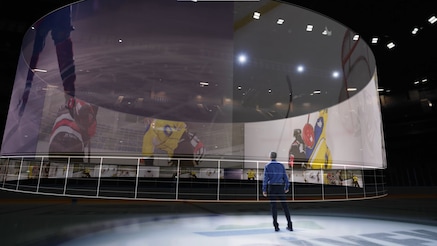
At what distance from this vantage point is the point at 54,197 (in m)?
3.31

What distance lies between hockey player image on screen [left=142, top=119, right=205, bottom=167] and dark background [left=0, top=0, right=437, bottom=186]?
273 cm

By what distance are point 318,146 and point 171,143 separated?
316cm

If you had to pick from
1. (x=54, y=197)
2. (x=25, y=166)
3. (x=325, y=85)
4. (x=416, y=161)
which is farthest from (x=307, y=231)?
(x=416, y=161)

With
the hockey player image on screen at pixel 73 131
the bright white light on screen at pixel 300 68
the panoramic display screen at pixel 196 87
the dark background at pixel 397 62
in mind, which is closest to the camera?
the dark background at pixel 397 62

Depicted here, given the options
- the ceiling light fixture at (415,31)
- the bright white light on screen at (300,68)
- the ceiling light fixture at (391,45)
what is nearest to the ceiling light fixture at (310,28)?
the bright white light on screen at (300,68)

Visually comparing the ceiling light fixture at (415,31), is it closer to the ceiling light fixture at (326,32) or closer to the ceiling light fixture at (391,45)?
the ceiling light fixture at (391,45)

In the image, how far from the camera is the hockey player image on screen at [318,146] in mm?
5012

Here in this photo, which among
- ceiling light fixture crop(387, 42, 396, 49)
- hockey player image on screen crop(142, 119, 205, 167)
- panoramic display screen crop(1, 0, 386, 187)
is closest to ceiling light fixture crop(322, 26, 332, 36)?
panoramic display screen crop(1, 0, 386, 187)

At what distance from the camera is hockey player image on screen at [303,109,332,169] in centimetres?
501

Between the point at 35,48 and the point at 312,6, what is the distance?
5.22m

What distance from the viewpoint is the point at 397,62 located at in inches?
230

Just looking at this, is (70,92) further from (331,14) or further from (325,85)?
(325,85)

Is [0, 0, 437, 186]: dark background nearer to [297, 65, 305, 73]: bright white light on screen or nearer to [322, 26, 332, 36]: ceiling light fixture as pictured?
[322, 26, 332, 36]: ceiling light fixture

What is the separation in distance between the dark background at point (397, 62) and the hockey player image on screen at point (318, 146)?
1.93 metres
